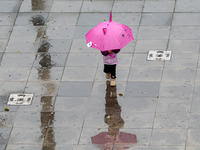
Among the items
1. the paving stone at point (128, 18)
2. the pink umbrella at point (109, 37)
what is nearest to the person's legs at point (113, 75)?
the pink umbrella at point (109, 37)

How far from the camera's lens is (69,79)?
43.1 feet

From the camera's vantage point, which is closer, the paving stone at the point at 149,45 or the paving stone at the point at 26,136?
the paving stone at the point at 26,136

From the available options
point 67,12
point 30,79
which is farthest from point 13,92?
point 67,12

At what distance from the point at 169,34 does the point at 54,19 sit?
11.7 ft

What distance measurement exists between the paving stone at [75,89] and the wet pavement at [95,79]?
0.08 feet

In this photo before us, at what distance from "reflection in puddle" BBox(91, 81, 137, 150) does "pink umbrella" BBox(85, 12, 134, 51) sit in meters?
1.42

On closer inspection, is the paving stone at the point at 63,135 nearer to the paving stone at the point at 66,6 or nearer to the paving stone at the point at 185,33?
the paving stone at the point at 185,33

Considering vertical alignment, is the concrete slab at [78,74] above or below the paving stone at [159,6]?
below

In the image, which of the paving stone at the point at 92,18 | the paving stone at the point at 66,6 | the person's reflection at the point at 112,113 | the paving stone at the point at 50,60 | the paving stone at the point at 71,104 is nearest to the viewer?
the person's reflection at the point at 112,113

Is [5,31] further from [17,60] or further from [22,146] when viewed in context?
[22,146]

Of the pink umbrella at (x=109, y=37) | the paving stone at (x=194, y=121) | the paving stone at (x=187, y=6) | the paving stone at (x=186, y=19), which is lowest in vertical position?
the paving stone at (x=194, y=121)

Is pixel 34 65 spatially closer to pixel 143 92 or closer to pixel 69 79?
pixel 69 79

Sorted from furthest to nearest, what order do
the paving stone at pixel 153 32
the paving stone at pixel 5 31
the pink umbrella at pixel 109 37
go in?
the paving stone at pixel 5 31 → the paving stone at pixel 153 32 → the pink umbrella at pixel 109 37

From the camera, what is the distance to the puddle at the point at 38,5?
16438 mm
